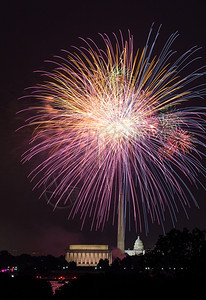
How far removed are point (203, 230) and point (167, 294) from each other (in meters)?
70.2

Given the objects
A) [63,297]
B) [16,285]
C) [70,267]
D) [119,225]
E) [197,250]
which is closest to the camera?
[63,297]

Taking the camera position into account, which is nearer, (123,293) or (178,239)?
(123,293)

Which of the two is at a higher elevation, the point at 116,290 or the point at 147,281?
the point at 147,281

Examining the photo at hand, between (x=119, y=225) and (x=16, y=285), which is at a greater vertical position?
Result: (x=119, y=225)

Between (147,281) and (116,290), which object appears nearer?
(116,290)

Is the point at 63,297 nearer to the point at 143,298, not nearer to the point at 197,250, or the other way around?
the point at 143,298

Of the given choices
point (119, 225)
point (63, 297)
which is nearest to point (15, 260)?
point (119, 225)

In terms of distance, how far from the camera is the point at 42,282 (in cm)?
5106

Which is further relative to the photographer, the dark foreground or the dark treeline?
the dark treeline

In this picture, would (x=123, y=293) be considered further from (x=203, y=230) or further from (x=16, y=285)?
(x=203, y=230)

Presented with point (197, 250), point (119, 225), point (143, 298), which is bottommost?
point (143, 298)

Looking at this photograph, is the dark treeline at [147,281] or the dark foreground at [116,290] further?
the dark treeline at [147,281]

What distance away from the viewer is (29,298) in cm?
4250

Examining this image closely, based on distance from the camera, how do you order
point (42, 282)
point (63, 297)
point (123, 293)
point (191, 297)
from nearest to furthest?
1. point (191, 297)
2. point (123, 293)
3. point (63, 297)
4. point (42, 282)
